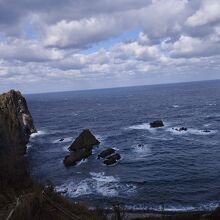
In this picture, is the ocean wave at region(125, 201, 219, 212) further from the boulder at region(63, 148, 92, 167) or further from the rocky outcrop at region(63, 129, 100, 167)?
the rocky outcrop at region(63, 129, 100, 167)

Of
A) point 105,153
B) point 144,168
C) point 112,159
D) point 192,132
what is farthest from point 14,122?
point 192,132

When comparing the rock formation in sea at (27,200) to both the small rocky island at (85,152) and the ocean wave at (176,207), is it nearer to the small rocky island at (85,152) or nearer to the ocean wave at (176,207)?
the ocean wave at (176,207)

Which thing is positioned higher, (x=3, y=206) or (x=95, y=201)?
(x=3, y=206)

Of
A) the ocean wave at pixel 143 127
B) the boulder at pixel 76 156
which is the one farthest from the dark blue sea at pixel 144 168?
the boulder at pixel 76 156

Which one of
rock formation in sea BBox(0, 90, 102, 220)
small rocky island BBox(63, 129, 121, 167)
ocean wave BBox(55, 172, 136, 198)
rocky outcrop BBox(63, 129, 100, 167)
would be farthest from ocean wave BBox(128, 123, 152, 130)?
rock formation in sea BBox(0, 90, 102, 220)

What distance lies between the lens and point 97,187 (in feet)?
194

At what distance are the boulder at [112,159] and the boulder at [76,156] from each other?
6.27m

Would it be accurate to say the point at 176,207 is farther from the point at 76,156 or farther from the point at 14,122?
the point at 14,122

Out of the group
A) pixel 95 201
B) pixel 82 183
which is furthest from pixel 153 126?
pixel 95 201

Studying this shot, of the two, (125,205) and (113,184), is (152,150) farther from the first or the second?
(125,205)

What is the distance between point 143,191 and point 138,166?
13.9 m

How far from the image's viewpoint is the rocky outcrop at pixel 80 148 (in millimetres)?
75188

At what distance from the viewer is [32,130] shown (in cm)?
11938

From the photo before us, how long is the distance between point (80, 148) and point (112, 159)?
43.6 feet
